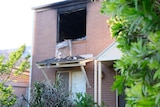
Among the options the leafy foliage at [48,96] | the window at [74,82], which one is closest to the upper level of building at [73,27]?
the window at [74,82]

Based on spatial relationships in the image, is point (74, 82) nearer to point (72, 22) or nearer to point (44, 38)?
point (44, 38)

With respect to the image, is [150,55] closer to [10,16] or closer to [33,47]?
[33,47]

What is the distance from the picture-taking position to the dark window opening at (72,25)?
1432cm

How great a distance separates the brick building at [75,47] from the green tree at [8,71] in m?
0.85

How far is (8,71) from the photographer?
47.0ft

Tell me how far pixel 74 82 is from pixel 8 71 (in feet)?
11.7

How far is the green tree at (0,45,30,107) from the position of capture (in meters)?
12.7

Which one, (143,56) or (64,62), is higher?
(64,62)

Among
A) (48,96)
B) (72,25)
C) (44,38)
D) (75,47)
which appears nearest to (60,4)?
(72,25)

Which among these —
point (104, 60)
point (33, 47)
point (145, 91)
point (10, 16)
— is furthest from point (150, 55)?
point (10, 16)

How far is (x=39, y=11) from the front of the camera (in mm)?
15156

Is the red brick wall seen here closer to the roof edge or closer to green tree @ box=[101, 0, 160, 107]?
the roof edge

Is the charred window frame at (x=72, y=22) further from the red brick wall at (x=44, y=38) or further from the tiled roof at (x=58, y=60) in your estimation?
the tiled roof at (x=58, y=60)

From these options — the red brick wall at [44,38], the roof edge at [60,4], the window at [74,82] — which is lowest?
the window at [74,82]
